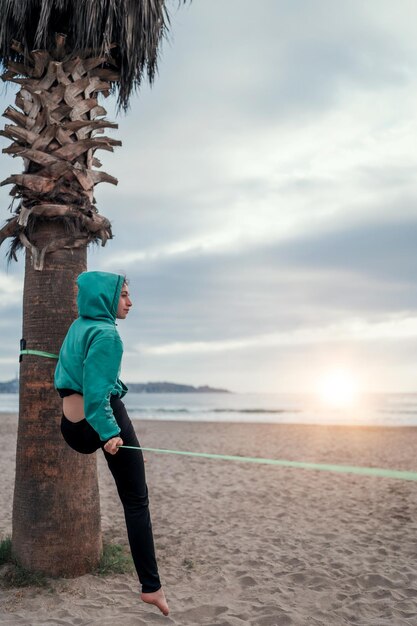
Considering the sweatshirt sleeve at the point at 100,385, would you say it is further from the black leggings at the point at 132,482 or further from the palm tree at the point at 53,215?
the palm tree at the point at 53,215

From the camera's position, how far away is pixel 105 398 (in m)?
3.13

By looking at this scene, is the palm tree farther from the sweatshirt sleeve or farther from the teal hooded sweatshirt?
the sweatshirt sleeve

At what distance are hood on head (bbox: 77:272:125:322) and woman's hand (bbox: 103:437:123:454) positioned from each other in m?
0.75

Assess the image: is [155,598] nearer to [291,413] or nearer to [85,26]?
[85,26]

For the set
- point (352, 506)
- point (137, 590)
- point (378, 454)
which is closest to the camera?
point (137, 590)

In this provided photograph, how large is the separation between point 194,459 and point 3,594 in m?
8.68

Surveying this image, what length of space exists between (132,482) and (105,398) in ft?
2.24

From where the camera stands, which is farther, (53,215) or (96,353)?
(53,215)

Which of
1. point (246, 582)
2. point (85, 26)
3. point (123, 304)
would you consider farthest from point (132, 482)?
point (85, 26)

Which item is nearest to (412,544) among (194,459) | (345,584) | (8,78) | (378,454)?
(345,584)

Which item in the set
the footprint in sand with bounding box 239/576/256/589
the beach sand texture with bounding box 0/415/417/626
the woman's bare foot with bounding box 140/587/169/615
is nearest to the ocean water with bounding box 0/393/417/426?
the beach sand texture with bounding box 0/415/417/626

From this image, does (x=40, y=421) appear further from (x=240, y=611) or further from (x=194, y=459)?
(x=194, y=459)

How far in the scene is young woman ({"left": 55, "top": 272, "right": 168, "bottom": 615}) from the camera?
314 cm

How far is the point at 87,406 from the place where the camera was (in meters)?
3.14
